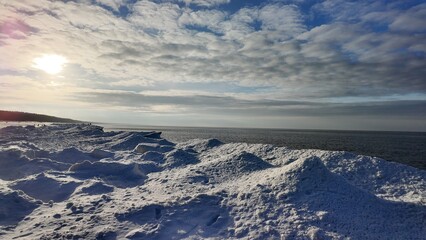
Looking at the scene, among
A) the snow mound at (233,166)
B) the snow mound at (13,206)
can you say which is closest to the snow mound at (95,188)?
the snow mound at (13,206)

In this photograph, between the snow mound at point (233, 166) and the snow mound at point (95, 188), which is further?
the snow mound at point (233, 166)

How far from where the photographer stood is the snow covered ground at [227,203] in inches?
415

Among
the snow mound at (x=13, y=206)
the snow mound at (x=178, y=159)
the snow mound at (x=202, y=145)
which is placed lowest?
the snow mound at (x=13, y=206)

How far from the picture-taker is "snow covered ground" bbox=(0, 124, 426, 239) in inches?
415

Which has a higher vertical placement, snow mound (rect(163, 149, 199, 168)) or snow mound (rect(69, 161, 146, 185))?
snow mound (rect(163, 149, 199, 168))

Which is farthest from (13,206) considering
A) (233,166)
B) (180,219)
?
(233,166)

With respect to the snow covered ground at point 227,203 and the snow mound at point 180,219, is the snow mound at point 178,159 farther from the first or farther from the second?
the snow mound at point 180,219

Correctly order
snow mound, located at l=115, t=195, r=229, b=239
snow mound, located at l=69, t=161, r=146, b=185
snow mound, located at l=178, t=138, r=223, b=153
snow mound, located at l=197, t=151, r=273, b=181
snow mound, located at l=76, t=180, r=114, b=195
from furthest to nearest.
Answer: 1. snow mound, located at l=178, t=138, r=223, b=153
2. snow mound, located at l=69, t=161, r=146, b=185
3. snow mound, located at l=197, t=151, r=273, b=181
4. snow mound, located at l=76, t=180, r=114, b=195
5. snow mound, located at l=115, t=195, r=229, b=239

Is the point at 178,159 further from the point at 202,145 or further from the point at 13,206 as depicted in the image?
the point at 13,206

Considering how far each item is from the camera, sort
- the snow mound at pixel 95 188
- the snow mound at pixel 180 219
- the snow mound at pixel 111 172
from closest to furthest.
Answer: the snow mound at pixel 180 219, the snow mound at pixel 95 188, the snow mound at pixel 111 172

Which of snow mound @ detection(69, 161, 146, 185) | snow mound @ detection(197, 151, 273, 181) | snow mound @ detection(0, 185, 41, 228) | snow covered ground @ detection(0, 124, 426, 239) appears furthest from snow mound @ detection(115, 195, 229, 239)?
snow mound @ detection(69, 161, 146, 185)

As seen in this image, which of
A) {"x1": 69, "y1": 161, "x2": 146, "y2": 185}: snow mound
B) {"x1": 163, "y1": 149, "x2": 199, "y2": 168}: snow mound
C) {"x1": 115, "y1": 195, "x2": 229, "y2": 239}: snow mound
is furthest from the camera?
{"x1": 163, "y1": 149, "x2": 199, "y2": 168}: snow mound

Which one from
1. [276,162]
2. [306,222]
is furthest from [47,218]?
[276,162]

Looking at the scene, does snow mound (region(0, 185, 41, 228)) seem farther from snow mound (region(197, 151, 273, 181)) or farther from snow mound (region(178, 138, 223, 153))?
snow mound (region(178, 138, 223, 153))
